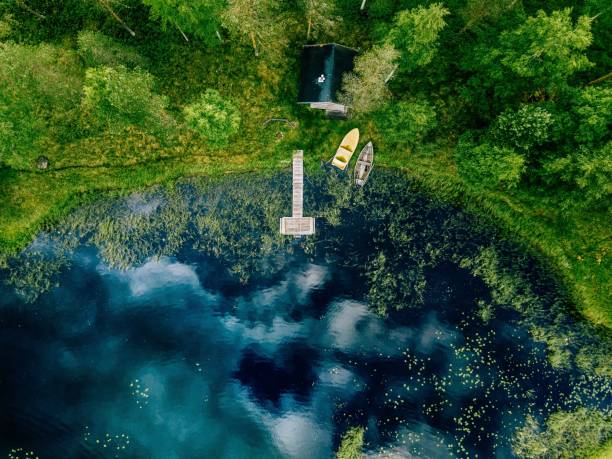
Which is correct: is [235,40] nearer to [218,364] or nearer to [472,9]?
[472,9]

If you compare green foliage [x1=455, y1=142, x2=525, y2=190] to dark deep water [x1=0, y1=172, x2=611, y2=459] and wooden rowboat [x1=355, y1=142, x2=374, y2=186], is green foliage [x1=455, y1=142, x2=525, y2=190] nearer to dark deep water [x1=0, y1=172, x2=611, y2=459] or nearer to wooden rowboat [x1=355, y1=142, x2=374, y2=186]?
dark deep water [x1=0, y1=172, x2=611, y2=459]

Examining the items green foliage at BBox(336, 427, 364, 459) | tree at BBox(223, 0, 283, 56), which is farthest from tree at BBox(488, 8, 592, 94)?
green foliage at BBox(336, 427, 364, 459)

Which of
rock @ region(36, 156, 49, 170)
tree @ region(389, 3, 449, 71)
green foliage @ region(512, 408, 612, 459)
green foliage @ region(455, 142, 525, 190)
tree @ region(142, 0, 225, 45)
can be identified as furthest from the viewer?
rock @ region(36, 156, 49, 170)

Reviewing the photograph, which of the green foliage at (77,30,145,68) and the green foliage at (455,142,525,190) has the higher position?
the green foliage at (77,30,145,68)

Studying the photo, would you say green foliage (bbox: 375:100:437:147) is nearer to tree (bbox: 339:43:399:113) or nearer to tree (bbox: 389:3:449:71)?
tree (bbox: 339:43:399:113)

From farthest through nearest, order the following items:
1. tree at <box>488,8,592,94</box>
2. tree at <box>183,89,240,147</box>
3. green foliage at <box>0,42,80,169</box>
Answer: tree at <box>183,89,240,147</box> < green foliage at <box>0,42,80,169</box> < tree at <box>488,8,592,94</box>

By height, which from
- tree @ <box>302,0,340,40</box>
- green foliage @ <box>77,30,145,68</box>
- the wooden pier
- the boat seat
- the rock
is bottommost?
the wooden pier

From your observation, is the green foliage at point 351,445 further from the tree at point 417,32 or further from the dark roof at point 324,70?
the tree at point 417,32

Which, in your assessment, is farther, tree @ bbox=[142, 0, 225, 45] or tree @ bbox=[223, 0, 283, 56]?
tree @ bbox=[223, 0, 283, 56]
